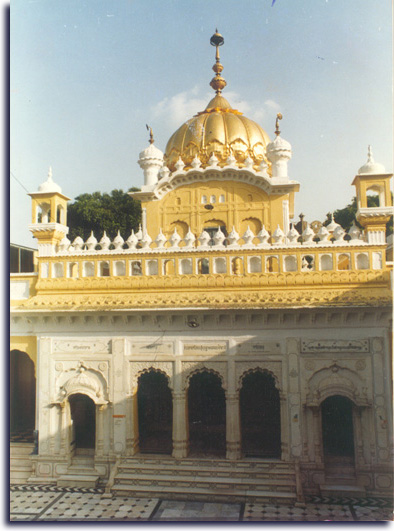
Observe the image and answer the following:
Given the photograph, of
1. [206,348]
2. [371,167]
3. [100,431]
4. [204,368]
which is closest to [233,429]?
[204,368]

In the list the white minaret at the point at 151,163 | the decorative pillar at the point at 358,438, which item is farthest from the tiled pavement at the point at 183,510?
the white minaret at the point at 151,163

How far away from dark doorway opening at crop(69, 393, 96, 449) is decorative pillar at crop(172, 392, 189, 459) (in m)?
2.25

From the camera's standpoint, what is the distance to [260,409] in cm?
1259

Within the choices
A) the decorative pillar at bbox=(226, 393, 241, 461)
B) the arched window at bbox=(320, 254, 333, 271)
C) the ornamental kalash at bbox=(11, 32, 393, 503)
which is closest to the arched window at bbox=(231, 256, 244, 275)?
the ornamental kalash at bbox=(11, 32, 393, 503)

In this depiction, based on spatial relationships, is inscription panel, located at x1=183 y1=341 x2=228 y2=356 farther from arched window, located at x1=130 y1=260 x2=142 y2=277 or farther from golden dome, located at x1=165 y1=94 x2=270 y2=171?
golden dome, located at x1=165 y1=94 x2=270 y2=171

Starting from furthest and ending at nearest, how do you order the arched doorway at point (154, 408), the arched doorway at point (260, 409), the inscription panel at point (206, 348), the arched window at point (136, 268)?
the arched doorway at point (154, 408) < the arched doorway at point (260, 409) < the arched window at point (136, 268) < the inscription panel at point (206, 348)

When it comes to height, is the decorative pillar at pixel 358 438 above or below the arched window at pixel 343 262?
below

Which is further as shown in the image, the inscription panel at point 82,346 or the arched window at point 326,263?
the inscription panel at point 82,346

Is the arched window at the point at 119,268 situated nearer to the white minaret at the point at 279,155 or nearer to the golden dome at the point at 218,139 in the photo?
the golden dome at the point at 218,139

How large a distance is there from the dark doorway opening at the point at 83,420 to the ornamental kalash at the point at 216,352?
0.05 m

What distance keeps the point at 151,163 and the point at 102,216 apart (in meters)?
8.97

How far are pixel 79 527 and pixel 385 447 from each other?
19.4 feet

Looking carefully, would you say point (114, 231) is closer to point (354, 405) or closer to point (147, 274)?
point (147, 274)

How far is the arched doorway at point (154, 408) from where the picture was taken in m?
11.9
